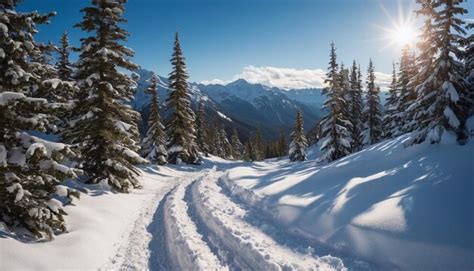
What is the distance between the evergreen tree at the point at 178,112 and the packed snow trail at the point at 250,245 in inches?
890

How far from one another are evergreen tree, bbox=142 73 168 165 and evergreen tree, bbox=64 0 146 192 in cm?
1616

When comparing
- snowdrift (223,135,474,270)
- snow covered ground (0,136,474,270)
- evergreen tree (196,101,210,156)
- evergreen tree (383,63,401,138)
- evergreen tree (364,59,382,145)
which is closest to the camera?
snowdrift (223,135,474,270)

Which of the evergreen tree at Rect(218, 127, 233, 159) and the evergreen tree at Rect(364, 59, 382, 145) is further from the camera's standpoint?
the evergreen tree at Rect(218, 127, 233, 159)

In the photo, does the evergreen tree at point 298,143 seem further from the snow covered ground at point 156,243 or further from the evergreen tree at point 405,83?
the snow covered ground at point 156,243

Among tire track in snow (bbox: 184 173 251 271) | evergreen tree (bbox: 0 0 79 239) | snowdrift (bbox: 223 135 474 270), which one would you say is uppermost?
evergreen tree (bbox: 0 0 79 239)

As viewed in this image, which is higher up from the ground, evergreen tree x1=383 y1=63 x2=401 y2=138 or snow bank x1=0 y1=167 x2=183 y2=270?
evergreen tree x1=383 y1=63 x2=401 y2=138

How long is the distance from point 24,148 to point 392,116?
37.3 m

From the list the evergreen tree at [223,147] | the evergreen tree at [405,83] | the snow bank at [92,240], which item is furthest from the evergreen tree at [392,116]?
the evergreen tree at [223,147]

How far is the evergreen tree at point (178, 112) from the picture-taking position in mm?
36531

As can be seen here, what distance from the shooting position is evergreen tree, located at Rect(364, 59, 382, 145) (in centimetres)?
4103

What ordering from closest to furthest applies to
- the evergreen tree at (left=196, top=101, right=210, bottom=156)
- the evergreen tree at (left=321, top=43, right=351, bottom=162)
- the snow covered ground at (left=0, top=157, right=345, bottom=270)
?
the snow covered ground at (left=0, top=157, right=345, bottom=270)
the evergreen tree at (left=321, top=43, right=351, bottom=162)
the evergreen tree at (left=196, top=101, right=210, bottom=156)

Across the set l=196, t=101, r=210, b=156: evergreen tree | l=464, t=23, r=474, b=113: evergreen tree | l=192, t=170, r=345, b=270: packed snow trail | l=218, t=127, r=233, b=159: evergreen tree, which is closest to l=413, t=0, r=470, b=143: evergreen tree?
l=464, t=23, r=474, b=113: evergreen tree

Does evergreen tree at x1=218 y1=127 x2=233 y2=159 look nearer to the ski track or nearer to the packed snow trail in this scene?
the ski track

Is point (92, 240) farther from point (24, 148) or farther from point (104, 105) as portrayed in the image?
point (104, 105)
